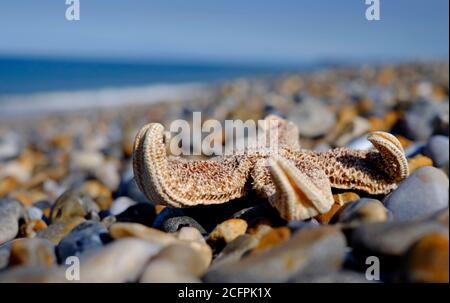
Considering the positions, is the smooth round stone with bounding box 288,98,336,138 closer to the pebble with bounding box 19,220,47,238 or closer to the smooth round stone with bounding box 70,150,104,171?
the smooth round stone with bounding box 70,150,104,171

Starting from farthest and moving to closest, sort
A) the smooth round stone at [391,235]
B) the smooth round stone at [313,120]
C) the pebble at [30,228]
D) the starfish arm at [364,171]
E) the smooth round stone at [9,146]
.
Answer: the smooth round stone at [9,146] < the smooth round stone at [313,120] < the pebble at [30,228] < the starfish arm at [364,171] < the smooth round stone at [391,235]

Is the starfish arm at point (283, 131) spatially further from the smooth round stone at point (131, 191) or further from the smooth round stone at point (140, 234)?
the smooth round stone at point (140, 234)

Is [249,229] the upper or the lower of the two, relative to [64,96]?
lower

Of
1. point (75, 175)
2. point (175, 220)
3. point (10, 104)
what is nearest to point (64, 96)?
point (10, 104)

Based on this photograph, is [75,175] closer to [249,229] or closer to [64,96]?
[249,229]

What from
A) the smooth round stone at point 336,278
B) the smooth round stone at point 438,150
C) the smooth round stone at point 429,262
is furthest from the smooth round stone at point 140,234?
the smooth round stone at point 438,150

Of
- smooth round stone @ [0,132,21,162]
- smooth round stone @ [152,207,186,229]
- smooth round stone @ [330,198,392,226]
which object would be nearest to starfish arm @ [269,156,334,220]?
smooth round stone @ [330,198,392,226]

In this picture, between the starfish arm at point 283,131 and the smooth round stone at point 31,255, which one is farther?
the starfish arm at point 283,131
